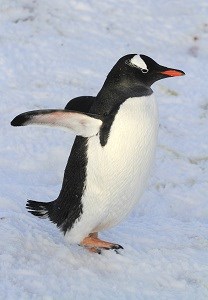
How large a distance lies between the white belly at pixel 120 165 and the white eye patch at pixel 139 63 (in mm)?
97

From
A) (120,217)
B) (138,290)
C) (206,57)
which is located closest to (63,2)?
(206,57)

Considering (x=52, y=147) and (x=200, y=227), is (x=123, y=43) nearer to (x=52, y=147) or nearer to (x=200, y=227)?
(x=52, y=147)

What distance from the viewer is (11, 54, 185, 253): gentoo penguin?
7.49 ft

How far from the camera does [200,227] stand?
2947mm

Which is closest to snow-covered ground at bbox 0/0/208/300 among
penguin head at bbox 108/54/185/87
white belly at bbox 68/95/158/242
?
white belly at bbox 68/95/158/242

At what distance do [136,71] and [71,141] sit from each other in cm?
128

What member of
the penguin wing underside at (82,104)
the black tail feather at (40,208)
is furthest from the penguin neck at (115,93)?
the black tail feather at (40,208)

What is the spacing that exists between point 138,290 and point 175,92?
2.08 metres

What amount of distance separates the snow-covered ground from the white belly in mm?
169

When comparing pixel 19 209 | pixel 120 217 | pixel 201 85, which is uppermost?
pixel 201 85

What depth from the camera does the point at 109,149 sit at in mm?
2289

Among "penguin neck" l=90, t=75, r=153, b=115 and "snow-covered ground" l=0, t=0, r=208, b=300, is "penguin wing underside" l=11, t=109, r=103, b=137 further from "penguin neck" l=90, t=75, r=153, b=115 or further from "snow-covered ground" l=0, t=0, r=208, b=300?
"snow-covered ground" l=0, t=0, r=208, b=300

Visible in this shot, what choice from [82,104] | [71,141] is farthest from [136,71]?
[71,141]

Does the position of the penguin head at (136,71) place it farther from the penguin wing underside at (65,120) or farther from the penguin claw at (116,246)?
the penguin claw at (116,246)
